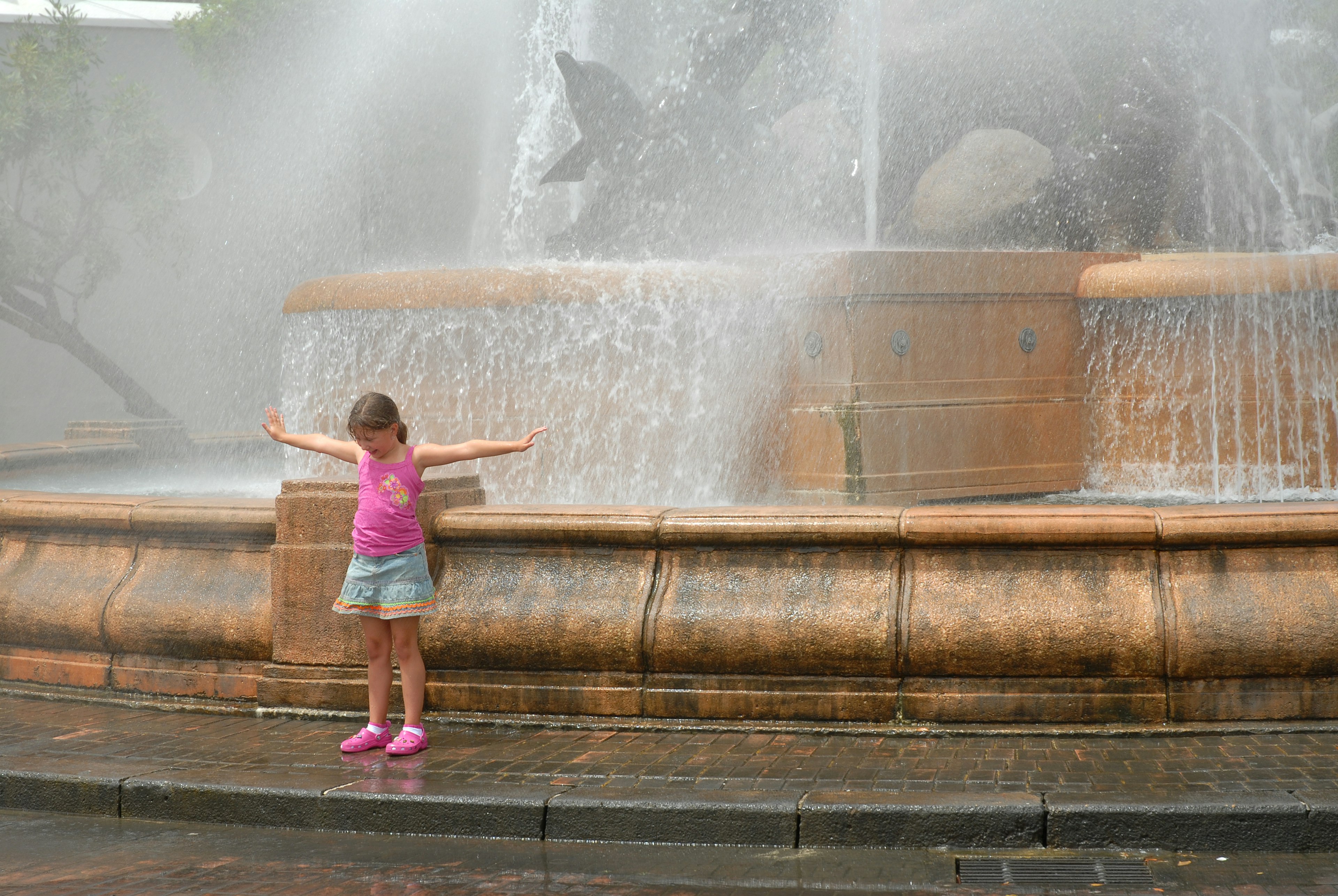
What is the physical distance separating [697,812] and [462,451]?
173 cm

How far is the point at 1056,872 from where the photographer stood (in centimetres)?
410

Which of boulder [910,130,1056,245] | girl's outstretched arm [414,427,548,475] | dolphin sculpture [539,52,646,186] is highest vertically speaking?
dolphin sculpture [539,52,646,186]

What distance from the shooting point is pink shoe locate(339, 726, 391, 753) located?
5.29 meters

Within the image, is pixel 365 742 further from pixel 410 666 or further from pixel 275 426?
pixel 275 426

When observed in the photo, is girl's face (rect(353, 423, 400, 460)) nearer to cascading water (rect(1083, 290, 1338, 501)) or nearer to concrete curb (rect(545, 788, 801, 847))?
concrete curb (rect(545, 788, 801, 847))

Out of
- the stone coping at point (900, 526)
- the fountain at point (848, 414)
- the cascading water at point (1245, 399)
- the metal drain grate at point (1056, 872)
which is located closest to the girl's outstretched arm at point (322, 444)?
the fountain at point (848, 414)

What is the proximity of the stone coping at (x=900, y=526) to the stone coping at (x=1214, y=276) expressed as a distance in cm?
404

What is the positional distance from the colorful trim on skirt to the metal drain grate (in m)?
2.30

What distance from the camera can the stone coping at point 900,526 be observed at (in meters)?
5.43

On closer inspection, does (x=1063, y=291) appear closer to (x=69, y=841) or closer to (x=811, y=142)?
(x=811, y=142)

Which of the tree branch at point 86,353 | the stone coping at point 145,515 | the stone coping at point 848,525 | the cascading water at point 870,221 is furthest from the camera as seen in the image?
the tree branch at point 86,353

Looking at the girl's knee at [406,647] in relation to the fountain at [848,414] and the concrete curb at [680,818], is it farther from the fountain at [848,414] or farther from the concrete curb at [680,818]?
the concrete curb at [680,818]

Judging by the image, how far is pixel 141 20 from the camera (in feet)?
108

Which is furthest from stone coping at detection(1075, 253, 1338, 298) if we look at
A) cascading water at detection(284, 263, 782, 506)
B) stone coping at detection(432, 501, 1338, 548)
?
stone coping at detection(432, 501, 1338, 548)
